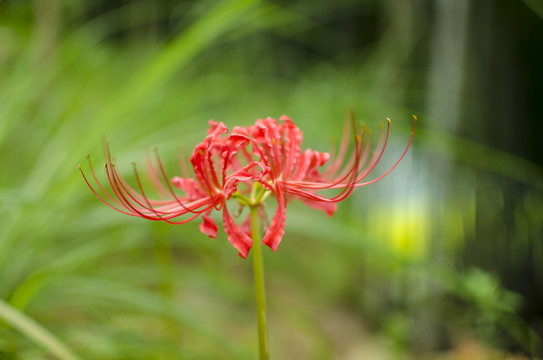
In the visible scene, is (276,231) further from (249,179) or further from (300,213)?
(300,213)

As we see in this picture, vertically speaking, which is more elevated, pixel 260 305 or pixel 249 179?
pixel 249 179

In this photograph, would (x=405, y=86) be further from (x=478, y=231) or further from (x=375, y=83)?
(x=478, y=231)

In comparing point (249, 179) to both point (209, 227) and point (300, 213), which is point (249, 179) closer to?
point (209, 227)

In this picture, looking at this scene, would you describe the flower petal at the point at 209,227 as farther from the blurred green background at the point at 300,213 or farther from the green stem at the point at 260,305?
the blurred green background at the point at 300,213

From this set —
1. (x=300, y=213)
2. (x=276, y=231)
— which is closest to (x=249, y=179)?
(x=276, y=231)

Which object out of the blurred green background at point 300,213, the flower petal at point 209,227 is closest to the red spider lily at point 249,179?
the flower petal at point 209,227

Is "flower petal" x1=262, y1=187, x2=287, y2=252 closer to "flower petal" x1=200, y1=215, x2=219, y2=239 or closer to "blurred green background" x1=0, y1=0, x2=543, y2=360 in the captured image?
"flower petal" x1=200, y1=215, x2=219, y2=239

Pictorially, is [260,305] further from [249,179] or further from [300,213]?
[300,213]

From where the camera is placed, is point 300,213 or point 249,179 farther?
point 300,213

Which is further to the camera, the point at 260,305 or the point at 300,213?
the point at 300,213

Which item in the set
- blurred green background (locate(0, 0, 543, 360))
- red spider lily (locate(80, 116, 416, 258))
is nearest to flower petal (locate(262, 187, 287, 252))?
red spider lily (locate(80, 116, 416, 258))
